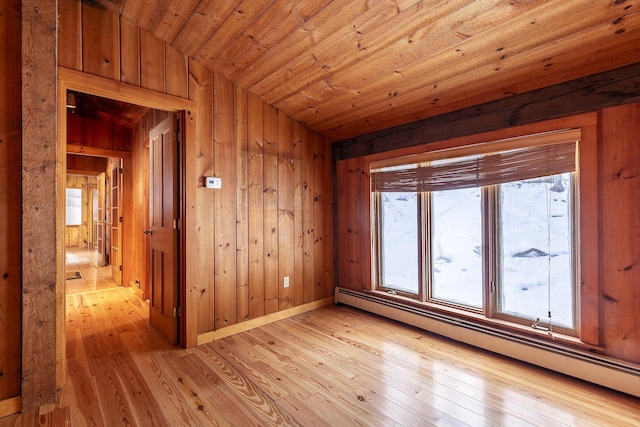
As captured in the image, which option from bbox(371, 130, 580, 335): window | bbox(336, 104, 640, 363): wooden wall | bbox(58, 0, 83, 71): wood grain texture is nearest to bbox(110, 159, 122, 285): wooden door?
bbox(58, 0, 83, 71): wood grain texture

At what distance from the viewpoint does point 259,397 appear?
1.93 meters

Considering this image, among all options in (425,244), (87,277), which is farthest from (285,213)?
(87,277)

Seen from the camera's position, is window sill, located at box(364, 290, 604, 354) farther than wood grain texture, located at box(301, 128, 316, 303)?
No

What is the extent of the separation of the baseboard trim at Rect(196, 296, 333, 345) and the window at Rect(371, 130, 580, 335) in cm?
93

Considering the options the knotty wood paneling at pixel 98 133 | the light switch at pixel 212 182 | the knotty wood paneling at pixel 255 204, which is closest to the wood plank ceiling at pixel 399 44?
the knotty wood paneling at pixel 255 204

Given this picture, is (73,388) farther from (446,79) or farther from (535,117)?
(535,117)

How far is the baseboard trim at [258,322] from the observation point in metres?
2.77

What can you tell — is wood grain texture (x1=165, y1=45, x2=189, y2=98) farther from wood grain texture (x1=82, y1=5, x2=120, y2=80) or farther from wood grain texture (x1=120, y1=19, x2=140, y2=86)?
wood grain texture (x1=82, y1=5, x2=120, y2=80)

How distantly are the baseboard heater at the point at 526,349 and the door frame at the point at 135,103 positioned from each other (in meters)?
1.97

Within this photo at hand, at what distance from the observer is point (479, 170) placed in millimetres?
2598

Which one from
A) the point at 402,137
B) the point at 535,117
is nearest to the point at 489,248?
the point at 535,117

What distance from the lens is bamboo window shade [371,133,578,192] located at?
2.18 metres

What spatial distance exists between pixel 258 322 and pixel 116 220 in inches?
142

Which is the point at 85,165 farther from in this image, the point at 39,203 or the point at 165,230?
the point at 39,203
